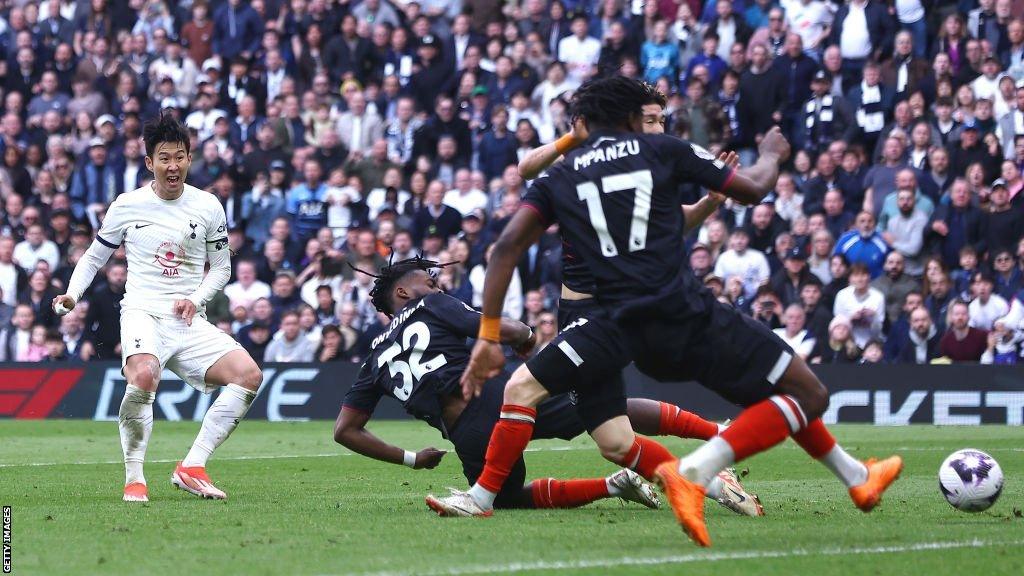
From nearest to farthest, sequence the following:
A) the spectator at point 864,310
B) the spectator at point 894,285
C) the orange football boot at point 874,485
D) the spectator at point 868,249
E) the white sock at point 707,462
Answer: the white sock at point 707,462 < the orange football boot at point 874,485 < the spectator at point 864,310 < the spectator at point 894,285 < the spectator at point 868,249

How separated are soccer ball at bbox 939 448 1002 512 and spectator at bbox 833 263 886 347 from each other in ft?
33.9

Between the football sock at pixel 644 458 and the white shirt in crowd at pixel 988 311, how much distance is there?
10693 millimetres

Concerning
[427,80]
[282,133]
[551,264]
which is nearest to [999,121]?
[551,264]

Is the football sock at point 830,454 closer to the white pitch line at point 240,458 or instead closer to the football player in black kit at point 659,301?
the football player in black kit at point 659,301

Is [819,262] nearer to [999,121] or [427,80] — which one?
[999,121]

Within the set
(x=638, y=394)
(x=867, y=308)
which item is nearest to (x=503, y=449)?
(x=638, y=394)

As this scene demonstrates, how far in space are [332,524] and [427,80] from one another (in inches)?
630

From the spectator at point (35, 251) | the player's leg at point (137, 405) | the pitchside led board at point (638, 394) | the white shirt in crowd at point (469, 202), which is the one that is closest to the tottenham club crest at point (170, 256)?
the player's leg at point (137, 405)

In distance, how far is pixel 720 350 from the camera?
23.7 feet

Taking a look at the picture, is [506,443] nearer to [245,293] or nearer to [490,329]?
[490,329]

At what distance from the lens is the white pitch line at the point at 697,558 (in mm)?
6430

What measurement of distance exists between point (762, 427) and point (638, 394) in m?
11.8

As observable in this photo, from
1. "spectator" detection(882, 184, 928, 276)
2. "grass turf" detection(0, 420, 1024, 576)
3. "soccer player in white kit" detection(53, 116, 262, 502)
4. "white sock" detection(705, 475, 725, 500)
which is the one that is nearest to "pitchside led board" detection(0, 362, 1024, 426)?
"spectator" detection(882, 184, 928, 276)

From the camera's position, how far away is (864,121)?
798 inches
